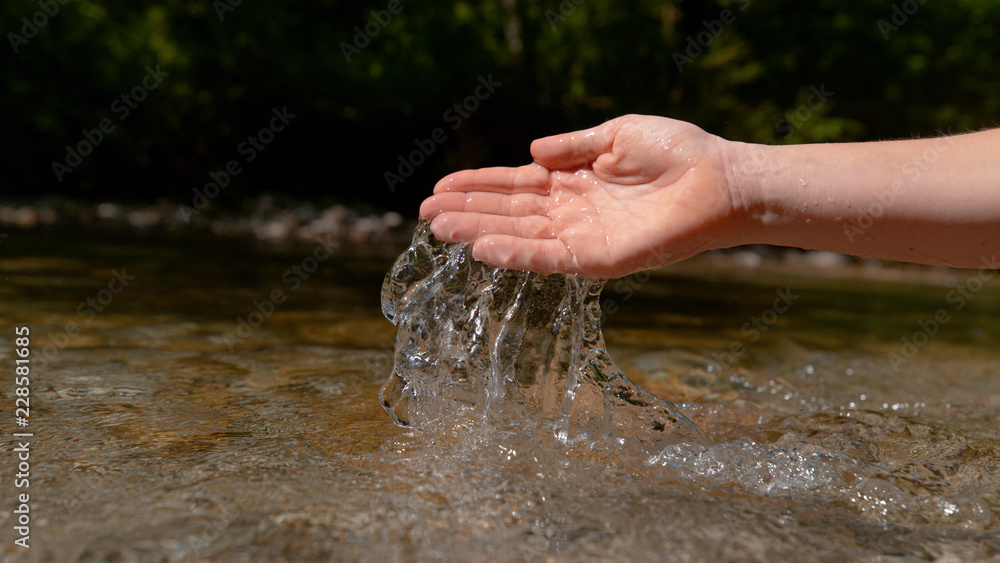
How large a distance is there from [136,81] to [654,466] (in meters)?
10.8

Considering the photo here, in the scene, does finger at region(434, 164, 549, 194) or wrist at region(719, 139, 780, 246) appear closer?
wrist at region(719, 139, 780, 246)

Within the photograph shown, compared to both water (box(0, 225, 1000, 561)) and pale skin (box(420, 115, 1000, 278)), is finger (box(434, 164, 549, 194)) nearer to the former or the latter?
pale skin (box(420, 115, 1000, 278))

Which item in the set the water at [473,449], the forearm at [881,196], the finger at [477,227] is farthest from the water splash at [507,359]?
the forearm at [881,196]

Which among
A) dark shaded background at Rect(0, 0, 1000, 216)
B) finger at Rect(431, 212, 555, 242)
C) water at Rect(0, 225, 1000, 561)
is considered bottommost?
water at Rect(0, 225, 1000, 561)

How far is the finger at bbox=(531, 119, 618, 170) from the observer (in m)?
2.30

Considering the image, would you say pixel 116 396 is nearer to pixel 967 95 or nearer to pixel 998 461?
pixel 998 461

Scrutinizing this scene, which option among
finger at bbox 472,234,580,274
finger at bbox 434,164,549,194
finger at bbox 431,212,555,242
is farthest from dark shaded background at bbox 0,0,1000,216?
finger at bbox 472,234,580,274

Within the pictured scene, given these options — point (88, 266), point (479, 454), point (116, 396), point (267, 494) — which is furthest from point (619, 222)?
point (88, 266)

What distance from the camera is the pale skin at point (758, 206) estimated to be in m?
2.03

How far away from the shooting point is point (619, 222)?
2195 mm

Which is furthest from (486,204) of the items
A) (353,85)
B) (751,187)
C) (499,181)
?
(353,85)

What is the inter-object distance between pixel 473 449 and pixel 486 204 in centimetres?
83

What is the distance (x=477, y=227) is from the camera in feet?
7.26

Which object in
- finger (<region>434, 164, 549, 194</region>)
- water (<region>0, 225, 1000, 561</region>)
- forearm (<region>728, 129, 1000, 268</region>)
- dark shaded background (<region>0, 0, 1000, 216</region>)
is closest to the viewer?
water (<region>0, 225, 1000, 561</region>)
